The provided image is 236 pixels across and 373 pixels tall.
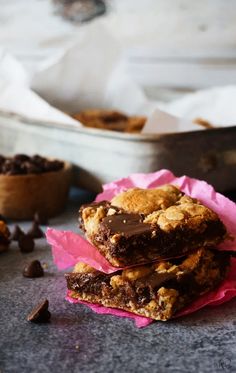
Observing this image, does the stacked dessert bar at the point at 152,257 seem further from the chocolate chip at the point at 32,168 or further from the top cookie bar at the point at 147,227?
the chocolate chip at the point at 32,168

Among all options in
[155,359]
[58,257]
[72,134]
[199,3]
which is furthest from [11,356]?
[199,3]

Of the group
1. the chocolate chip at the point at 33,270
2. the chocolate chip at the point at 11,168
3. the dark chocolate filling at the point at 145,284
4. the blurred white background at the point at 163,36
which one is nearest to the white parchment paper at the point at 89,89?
the blurred white background at the point at 163,36

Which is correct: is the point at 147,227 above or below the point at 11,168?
above

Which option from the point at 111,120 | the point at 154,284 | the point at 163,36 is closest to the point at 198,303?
the point at 154,284

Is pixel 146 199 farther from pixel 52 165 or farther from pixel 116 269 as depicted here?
pixel 52 165

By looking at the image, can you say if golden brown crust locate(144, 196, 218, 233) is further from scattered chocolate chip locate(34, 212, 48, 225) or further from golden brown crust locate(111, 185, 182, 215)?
scattered chocolate chip locate(34, 212, 48, 225)

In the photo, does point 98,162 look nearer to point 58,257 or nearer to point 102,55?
point 58,257

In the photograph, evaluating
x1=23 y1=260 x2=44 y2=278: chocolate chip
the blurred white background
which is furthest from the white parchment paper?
x1=23 y1=260 x2=44 y2=278: chocolate chip
